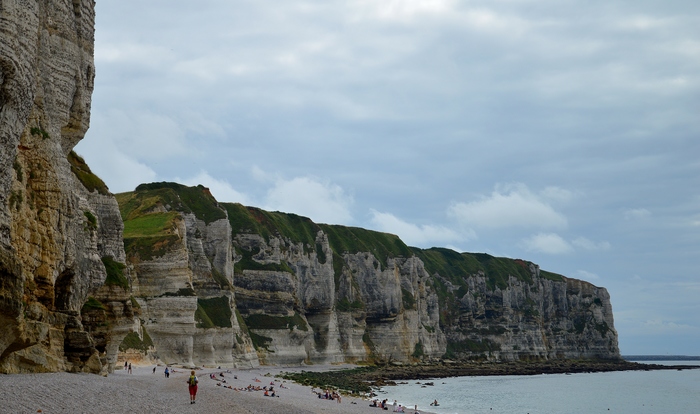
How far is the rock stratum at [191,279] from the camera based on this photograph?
24.1 metres

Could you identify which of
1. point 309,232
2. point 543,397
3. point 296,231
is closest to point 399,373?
point 543,397

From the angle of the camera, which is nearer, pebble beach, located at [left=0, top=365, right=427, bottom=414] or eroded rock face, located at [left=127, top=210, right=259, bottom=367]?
pebble beach, located at [left=0, top=365, right=427, bottom=414]

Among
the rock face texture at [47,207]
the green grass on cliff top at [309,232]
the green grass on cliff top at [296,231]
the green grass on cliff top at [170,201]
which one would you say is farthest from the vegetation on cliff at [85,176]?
the green grass on cliff top at [309,232]

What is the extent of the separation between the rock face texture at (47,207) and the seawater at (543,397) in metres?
25.3

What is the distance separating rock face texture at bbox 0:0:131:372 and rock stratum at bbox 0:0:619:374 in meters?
0.08

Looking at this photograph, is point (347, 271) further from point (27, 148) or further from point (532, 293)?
point (27, 148)

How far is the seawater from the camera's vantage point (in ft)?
193

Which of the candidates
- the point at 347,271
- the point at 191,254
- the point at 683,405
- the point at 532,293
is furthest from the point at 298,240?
the point at 532,293

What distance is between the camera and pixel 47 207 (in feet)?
85.4

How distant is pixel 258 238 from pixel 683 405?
63.7 m

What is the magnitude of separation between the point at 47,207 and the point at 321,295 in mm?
90262

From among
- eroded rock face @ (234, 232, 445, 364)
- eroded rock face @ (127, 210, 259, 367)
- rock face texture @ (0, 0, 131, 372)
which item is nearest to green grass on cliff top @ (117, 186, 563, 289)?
eroded rock face @ (234, 232, 445, 364)

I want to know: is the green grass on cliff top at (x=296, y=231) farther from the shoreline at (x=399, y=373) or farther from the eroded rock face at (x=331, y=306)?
the shoreline at (x=399, y=373)

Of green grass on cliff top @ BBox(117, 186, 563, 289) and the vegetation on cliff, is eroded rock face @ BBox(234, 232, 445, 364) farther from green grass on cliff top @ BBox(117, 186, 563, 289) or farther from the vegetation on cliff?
the vegetation on cliff
